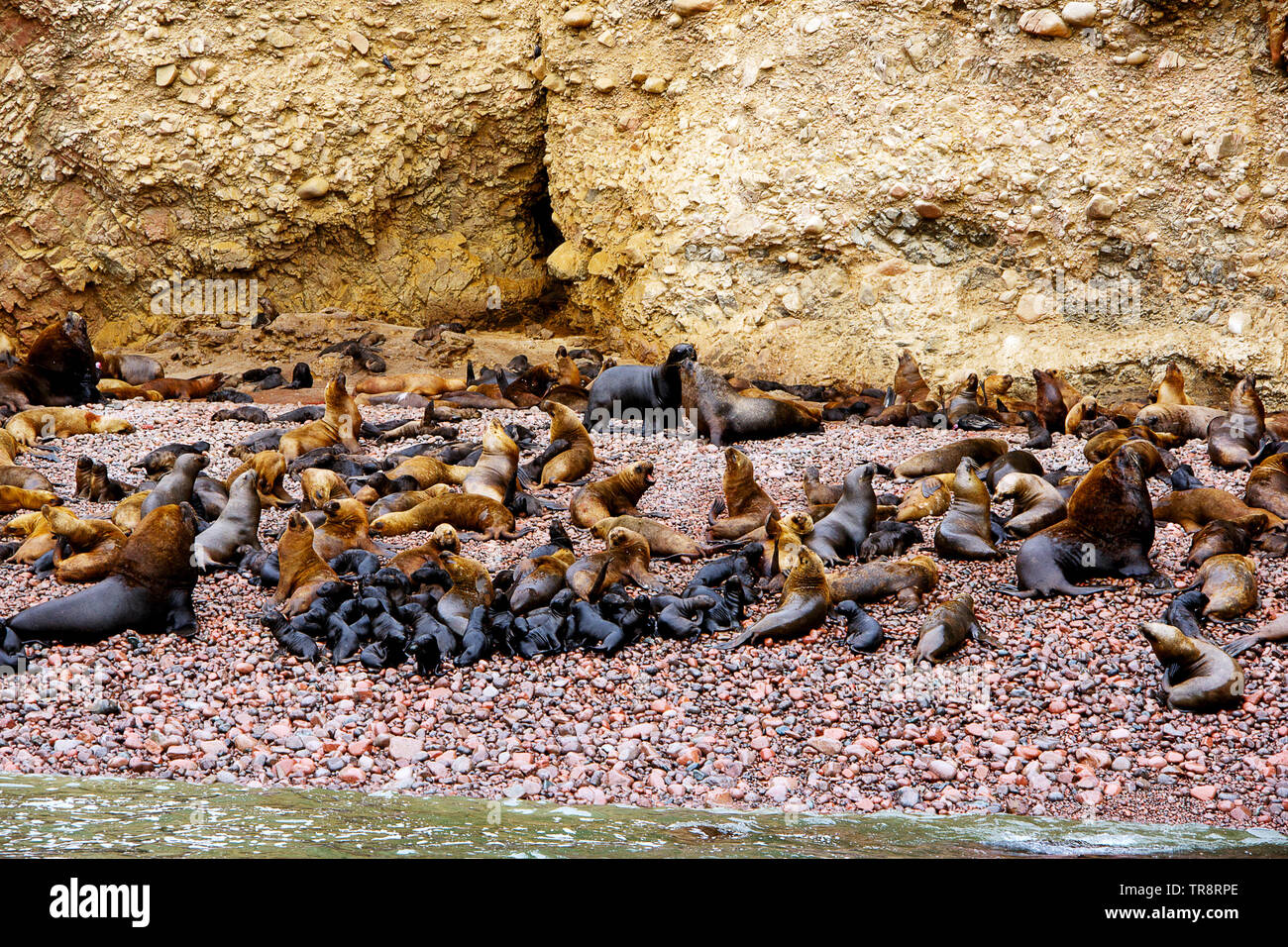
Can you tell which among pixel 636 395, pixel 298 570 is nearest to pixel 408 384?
pixel 636 395

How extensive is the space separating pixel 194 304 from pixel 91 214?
1.63 meters

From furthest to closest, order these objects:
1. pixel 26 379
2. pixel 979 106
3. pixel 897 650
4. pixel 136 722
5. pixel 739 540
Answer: pixel 979 106
pixel 26 379
pixel 739 540
pixel 897 650
pixel 136 722

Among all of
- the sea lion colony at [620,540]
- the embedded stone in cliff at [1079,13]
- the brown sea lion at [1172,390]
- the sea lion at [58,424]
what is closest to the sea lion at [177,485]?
the sea lion colony at [620,540]

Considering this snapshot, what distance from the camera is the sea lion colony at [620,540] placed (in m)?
5.84

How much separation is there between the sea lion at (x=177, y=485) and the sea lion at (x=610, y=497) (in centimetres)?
254

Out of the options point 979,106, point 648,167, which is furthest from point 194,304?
point 979,106

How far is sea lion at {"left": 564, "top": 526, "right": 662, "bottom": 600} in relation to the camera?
6.38 m

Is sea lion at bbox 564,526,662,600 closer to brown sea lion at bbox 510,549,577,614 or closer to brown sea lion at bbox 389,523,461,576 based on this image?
brown sea lion at bbox 510,549,577,614

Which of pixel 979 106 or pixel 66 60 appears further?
pixel 66 60

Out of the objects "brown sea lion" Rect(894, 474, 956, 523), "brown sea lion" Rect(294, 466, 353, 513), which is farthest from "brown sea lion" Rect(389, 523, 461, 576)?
"brown sea lion" Rect(894, 474, 956, 523)

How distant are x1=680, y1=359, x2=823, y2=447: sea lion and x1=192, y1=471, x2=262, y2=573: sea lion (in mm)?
4198

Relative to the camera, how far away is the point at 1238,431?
9625mm

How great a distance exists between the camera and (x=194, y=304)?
15766mm

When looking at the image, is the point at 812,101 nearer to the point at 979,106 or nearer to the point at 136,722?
the point at 979,106
